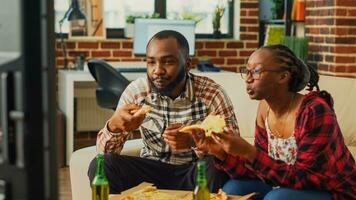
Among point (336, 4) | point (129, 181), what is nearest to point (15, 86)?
point (129, 181)

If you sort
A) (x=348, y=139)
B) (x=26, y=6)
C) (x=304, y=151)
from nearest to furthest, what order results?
(x=26, y=6), (x=304, y=151), (x=348, y=139)

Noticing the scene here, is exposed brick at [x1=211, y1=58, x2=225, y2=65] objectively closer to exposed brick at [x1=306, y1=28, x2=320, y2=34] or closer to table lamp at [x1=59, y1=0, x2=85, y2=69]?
exposed brick at [x1=306, y1=28, x2=320, y2=34]

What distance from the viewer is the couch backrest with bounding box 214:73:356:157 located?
3.00 m

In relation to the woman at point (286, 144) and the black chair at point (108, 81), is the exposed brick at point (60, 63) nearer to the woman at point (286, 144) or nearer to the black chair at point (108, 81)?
the black chair at point (108, 81)

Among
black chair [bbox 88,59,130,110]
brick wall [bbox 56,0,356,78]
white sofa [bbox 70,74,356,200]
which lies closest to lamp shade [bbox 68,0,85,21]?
brick wall [bbox 56,0,356,78]

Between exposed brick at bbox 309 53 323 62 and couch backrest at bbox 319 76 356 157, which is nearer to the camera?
couch backrest at bbox 319 76 356 157

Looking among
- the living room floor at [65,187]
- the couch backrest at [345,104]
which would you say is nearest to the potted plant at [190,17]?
Answer: the living room floor at [65,187]

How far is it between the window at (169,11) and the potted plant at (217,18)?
0.05 meters

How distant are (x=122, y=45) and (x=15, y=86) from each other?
186 inches

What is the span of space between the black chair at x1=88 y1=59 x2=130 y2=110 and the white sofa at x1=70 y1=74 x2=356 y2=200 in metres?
1.24

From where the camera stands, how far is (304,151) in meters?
1.99

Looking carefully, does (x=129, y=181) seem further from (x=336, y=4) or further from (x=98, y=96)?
(x=336, y=4)

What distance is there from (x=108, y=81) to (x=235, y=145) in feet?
7.98

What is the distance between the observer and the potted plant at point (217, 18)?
538 cm
